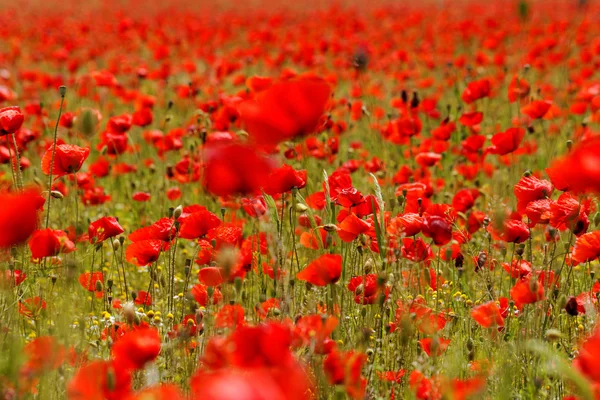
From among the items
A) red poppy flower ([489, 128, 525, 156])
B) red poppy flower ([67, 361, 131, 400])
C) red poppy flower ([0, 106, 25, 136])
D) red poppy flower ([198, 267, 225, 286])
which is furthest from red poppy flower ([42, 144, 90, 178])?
red poppy flower ([489, 128, 525, 156])

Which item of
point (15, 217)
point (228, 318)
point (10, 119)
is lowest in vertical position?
point (228, 318)

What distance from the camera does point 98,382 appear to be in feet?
5.43

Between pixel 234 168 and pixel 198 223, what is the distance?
2.95 ft

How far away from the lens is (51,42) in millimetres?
10102

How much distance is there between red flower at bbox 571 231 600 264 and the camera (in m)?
2.51

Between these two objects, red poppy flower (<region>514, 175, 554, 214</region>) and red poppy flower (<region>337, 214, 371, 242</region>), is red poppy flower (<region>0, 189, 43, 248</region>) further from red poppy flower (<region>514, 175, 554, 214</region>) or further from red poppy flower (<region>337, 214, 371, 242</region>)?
red poppy flower (<region>514, 175, 554, 214</region>)

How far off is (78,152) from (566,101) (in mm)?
4434

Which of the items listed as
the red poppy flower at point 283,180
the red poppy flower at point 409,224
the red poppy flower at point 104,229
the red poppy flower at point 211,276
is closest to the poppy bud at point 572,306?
the red poppy flower at point 409,224

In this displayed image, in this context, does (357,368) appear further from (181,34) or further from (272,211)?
(181,34)

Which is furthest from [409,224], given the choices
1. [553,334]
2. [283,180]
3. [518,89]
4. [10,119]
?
[518,89]

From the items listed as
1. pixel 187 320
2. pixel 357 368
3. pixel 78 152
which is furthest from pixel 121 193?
pixel 357 368

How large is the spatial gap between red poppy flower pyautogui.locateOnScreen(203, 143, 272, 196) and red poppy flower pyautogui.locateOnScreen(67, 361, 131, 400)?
49 cm

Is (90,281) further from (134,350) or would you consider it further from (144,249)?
(134,350)

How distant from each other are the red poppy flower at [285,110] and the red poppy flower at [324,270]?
401mm
